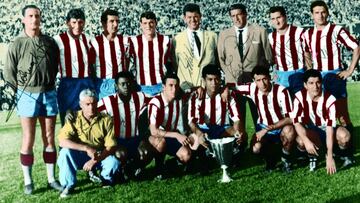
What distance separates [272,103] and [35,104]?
173cm

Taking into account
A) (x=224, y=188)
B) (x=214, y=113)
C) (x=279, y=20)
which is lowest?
(x=224, y=188)

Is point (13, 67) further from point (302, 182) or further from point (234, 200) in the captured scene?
point (302, 182)

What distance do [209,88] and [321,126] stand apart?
889 mm

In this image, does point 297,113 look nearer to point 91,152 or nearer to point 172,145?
point 172,145

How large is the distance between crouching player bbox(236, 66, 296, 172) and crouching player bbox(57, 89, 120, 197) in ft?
3.50

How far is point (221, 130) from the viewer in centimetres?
360

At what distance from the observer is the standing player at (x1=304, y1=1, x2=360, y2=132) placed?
3.61 m

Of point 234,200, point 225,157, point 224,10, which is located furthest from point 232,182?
point 224,10

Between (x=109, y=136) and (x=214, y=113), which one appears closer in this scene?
(x=109, y=136)

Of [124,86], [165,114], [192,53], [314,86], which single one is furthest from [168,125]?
[314,86]

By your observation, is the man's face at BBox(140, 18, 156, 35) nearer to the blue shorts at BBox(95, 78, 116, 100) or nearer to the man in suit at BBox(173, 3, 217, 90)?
the man in suit at BBox(173, 3, 217, 90)

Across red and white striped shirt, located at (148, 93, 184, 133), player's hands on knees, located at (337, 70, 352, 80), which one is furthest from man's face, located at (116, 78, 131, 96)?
player's hands on knees, located at (337, 70, 352, 80)

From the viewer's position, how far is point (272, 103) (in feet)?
11.5

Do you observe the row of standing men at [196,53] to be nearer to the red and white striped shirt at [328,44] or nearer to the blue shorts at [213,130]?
the red and white striped shirt at [328,44]
